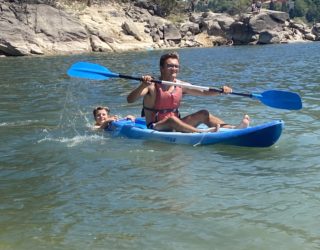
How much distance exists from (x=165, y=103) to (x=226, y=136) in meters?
1.07

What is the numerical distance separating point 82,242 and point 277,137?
3.66 metres

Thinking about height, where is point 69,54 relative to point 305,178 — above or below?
below

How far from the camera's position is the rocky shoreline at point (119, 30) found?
113 feet

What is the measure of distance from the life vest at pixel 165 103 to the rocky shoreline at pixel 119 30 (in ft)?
86.3

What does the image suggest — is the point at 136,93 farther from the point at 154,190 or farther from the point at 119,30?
the point at 119,30

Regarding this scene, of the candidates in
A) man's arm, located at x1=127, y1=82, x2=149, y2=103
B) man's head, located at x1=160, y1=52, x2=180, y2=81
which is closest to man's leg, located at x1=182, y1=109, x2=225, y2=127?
man's head, located at x1=160, y1=52, x2=180, y2=81

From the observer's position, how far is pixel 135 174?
6.09 meters

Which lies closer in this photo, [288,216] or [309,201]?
[288,216]

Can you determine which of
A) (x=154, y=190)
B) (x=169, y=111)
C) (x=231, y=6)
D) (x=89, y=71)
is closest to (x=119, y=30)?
(x=89, y=71)

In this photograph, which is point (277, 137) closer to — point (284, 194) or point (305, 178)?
point (305, 178)

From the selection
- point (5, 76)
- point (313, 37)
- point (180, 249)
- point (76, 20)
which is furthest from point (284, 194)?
point (313, 37)

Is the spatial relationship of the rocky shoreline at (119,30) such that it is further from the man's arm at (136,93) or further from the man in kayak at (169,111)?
the man's arm at (136,93)

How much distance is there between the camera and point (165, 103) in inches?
305

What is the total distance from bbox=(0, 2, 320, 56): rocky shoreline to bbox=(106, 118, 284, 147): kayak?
26.3 metres
